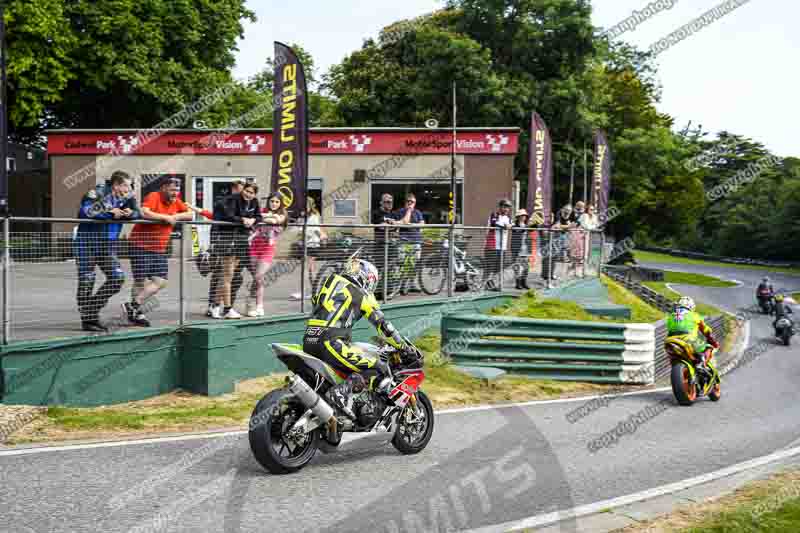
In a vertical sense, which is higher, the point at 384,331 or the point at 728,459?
the point at 384,331

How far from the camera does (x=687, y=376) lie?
1153 centimetres

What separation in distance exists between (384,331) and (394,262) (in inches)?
237

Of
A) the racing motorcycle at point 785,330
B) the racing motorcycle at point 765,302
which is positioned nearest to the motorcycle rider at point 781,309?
the racing motorcycle at point 785,330

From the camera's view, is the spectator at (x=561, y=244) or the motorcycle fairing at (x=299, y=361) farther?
the spectator at (x=561, y=244)

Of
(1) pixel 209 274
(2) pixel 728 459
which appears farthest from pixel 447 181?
(2) pixel 728 459

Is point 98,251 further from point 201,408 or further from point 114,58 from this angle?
point 114,58

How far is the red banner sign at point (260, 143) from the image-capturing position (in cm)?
2580

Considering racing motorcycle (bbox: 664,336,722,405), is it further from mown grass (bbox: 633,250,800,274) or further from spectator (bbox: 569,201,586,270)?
mown grass (bbox: 633,250,800,274)

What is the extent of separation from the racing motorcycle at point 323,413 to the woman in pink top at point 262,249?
137 inches

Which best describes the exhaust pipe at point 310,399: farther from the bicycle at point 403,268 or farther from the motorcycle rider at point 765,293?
the motorcycle rider at point 765,293

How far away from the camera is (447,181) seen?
1013 inches

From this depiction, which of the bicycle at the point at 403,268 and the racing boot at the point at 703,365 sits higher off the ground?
the bicycle at the point at 403,268

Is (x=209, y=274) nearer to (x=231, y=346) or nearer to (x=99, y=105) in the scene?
(x=231, y=346)

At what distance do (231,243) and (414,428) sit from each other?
3.75 metres
